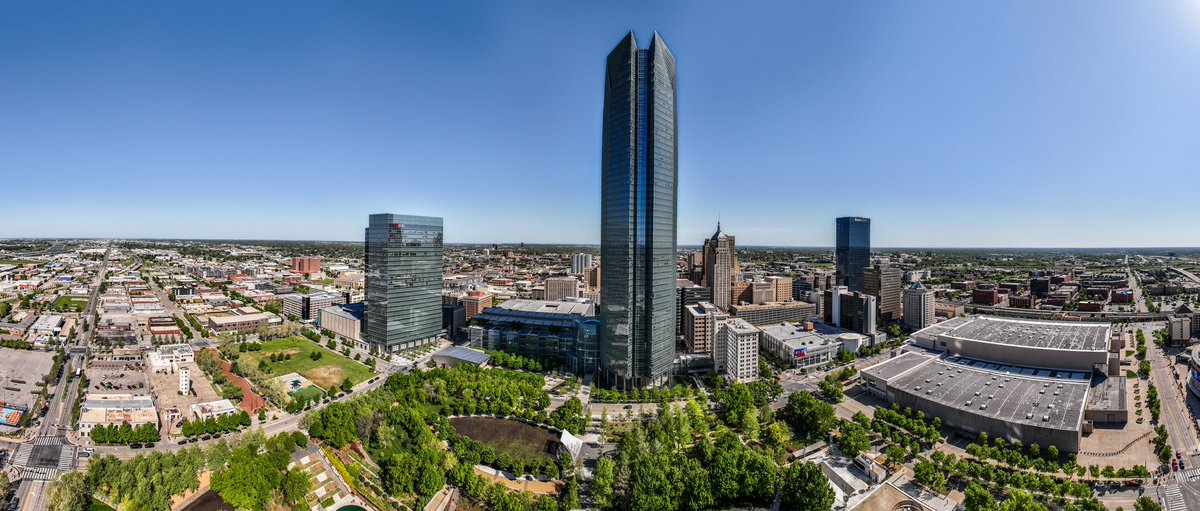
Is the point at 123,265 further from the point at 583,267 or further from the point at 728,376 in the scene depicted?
the point at 728,376

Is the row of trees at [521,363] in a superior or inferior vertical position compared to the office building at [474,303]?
inferior

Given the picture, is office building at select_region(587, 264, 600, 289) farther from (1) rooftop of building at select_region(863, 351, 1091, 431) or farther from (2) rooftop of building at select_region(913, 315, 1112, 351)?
(1) rooftop of building at select_region(863, 351, 1091, 431)

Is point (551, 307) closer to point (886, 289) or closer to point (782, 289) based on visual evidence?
point (782, 289)

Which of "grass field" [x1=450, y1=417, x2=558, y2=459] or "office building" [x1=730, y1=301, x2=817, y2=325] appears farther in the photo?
"office building" [x1=730, y1=301, x2=817, y2=325]

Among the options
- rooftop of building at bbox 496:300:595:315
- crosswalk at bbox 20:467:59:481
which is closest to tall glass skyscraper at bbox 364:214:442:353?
rooftop of building at bbox 496:300:595:315

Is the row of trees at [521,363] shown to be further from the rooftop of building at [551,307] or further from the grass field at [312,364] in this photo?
the grass field at [312,364]

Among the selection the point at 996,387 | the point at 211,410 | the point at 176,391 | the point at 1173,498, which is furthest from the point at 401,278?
the point at 1173,498

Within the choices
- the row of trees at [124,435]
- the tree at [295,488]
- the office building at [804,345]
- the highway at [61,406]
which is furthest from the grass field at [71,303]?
the office building at [804,345]
